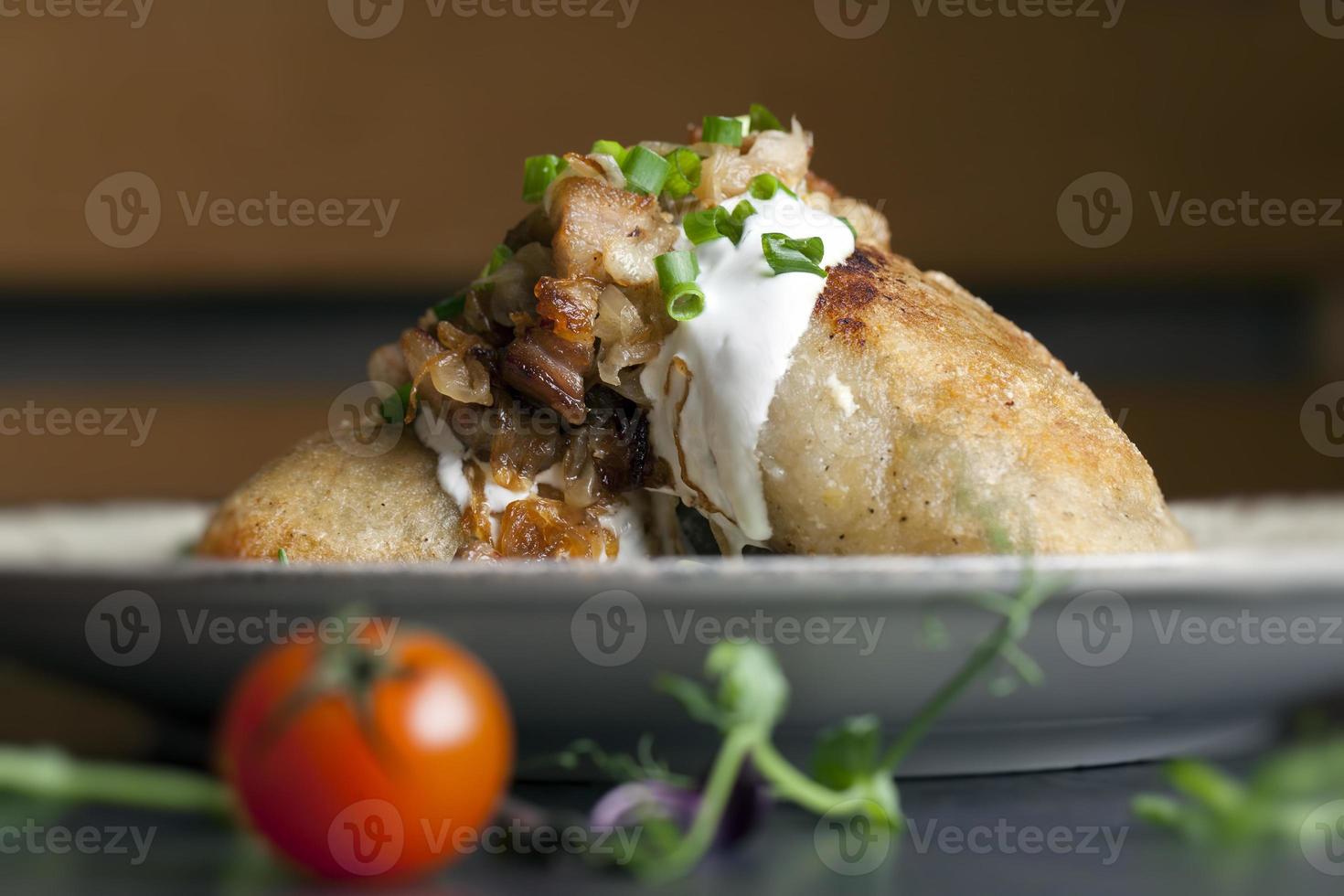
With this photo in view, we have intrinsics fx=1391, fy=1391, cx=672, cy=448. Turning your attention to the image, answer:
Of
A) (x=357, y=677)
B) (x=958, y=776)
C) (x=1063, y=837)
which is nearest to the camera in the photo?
(x=357, y=677)

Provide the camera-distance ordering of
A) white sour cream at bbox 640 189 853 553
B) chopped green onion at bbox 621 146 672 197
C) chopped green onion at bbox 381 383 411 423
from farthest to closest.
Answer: chopped green onion at bbox 381 383 411 423, chopped green onion at bbox 621 146 672 197, white sour cream at bbox 640 189 853 553

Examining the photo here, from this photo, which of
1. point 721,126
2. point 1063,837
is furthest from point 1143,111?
point 1063,837

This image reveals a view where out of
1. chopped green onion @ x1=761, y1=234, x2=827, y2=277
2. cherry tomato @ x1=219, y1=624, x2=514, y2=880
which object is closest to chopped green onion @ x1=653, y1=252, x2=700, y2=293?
chopped green onion @ x1=761, y1=234, x2=827, y2=277

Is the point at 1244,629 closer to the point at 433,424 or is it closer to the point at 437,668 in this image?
the point at 437,668

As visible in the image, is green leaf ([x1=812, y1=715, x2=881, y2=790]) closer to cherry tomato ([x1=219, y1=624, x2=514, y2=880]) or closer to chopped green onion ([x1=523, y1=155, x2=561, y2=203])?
cherry tomato ([x1=219, y1=624, x2=514, y2=880])

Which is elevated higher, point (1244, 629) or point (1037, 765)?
point (1244, 629)

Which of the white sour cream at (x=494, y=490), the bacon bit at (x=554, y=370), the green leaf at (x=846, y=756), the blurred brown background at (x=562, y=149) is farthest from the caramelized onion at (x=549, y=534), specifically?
the blurred brown background at (x=562, y=149)

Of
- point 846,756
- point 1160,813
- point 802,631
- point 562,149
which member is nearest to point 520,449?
point 802,631
